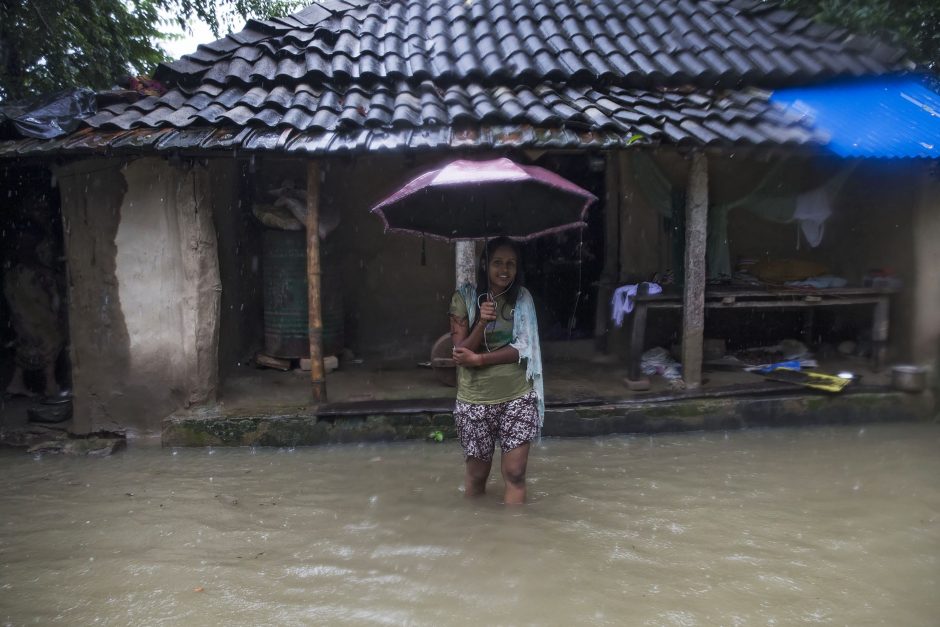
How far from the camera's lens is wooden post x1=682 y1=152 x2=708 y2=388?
644 cm

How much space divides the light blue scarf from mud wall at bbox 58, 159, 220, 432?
3.31 metres

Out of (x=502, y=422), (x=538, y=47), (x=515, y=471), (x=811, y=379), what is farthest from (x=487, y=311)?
(x=538, y=47)

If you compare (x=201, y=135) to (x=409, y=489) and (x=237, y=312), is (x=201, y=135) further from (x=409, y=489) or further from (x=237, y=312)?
(x=409, y=489)

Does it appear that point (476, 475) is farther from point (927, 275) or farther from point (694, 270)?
point (927, 275)

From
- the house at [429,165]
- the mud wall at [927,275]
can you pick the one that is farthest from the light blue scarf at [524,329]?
the mud wall at [927,275]

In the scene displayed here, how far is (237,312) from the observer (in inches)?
292

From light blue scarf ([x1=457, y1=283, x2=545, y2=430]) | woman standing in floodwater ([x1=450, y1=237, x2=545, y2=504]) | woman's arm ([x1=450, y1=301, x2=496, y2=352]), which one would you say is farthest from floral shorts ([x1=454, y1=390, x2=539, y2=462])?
woman's arm ([x1=450, y1=301, x2=496, y2=352])

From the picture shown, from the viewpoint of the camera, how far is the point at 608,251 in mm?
8359

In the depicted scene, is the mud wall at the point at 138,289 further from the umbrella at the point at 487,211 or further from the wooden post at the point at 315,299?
the umbrella at the point at 487,211

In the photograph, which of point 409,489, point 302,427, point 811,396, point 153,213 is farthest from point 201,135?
point 811,396

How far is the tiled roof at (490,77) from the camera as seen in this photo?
5742 millimetres

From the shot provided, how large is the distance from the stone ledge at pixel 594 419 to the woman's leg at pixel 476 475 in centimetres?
161

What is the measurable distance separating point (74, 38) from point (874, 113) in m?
9.10

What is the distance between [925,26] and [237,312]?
27.0 feet
